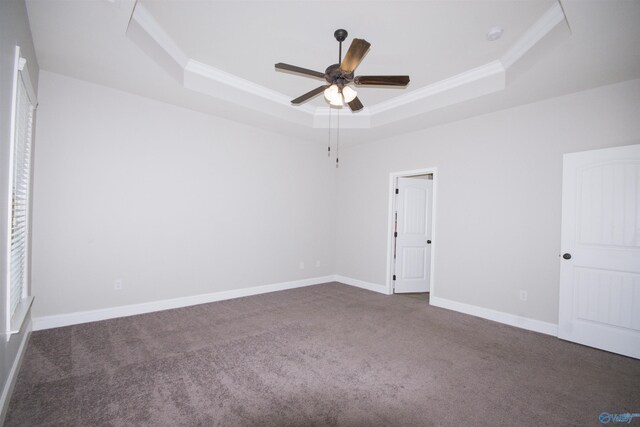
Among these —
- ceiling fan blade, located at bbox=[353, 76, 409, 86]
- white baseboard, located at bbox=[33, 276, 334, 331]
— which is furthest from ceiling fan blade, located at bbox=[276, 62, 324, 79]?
white baseboard, located at bbox=[33, 276, 334, 331]

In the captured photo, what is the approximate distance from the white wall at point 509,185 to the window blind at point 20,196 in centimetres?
475

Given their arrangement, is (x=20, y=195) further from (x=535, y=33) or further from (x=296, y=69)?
(x=535, y=33)

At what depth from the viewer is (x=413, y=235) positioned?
212 inches

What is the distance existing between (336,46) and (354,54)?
0.92 m

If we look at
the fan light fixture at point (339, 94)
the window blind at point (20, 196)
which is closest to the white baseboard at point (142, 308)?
the window blind at point (20, 196)

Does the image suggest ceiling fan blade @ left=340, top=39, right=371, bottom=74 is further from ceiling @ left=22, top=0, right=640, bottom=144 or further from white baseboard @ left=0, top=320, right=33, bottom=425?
white baseboard @ left=0, top=320, right=33, bottom=425

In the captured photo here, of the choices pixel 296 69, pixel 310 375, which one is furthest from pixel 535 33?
pixel 310 375

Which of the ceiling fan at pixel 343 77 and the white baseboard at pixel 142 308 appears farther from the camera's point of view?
the white baseboard at pixel 142 308

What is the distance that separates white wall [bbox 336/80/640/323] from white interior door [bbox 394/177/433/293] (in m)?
0.39

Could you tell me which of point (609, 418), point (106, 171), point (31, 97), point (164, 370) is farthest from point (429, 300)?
point (31, 97)

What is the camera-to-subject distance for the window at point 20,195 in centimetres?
217

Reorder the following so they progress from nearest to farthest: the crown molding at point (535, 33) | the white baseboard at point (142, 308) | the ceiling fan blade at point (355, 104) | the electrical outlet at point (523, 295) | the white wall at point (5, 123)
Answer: the white wall at point (5, 123)
the crown molding at point (535, 33)
the ceiling fan blade at point (355, 104)
the white baseboard at point (142, 308)
the electrical outlet at point (523, 295)

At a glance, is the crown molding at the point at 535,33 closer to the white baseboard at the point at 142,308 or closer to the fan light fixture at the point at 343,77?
the fan light fixture at the point at 343,77

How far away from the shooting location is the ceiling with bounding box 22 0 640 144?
2.42 meters
